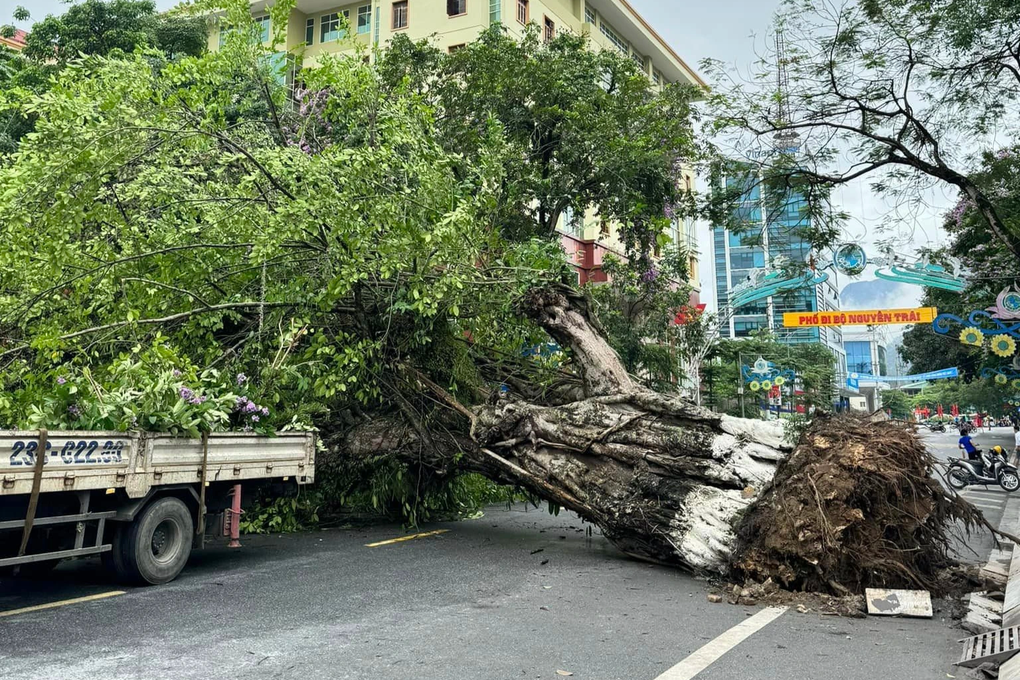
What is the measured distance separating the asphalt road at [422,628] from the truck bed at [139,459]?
95 cm

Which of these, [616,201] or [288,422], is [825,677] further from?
[616,201]

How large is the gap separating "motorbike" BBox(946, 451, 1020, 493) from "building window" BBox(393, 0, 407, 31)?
2674cm

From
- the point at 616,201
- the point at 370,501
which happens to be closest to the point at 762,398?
the point at 616,201

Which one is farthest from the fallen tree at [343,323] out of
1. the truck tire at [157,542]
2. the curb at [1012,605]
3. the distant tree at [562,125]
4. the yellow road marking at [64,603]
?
the distant tree at [562,125]

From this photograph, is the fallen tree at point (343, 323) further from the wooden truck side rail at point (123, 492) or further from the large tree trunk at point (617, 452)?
the wooden truck side rail at point (123, 492)

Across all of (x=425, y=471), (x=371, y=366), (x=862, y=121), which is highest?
(x=862, y=121)

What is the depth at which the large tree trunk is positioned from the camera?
7.60 meters

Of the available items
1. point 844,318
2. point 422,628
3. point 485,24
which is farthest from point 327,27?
point 422,628

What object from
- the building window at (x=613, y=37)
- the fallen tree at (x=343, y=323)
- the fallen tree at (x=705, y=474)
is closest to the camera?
the fallen tree at (x=705, y=474)

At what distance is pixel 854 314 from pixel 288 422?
26.9 meters

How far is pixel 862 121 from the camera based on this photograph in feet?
35.6

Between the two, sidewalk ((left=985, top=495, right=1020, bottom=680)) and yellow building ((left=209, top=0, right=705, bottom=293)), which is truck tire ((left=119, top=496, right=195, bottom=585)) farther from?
yellow building ((left=209, top=0, right=705, bottom=293))

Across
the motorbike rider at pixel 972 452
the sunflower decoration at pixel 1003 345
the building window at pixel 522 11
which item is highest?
the building window at pixel 522 11

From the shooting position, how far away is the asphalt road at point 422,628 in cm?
454
